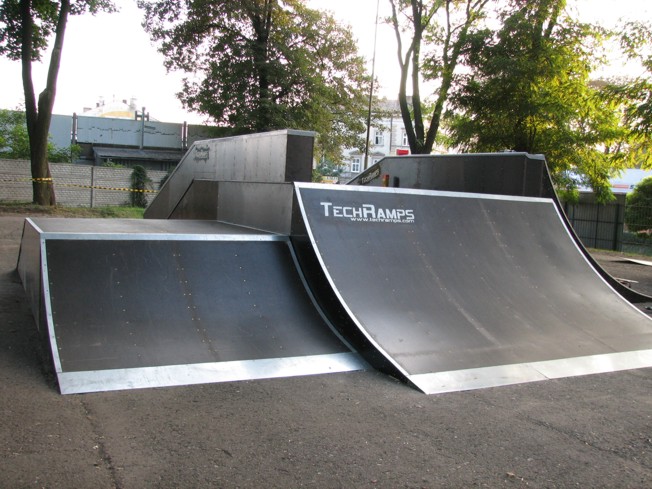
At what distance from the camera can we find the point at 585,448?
3.66 meters

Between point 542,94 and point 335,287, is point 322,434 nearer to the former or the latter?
point 335,287

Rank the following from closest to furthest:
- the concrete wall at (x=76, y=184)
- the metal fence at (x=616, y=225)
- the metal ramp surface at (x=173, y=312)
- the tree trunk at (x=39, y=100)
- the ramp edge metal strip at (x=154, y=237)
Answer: the metal ramp surface at (x=173, y=312) < the ramp edge metal strip at (x=154, y=237) < the tree trunk at (x=39, y=100) < the metal fence at (x=616, y=225) < the concrete wall at (x=76, y=184)

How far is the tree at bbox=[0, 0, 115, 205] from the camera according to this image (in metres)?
20.7

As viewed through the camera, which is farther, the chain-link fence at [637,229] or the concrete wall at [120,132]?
the concrete wall at [120,132]

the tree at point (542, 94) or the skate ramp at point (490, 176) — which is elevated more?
the tree at point (542, 94)

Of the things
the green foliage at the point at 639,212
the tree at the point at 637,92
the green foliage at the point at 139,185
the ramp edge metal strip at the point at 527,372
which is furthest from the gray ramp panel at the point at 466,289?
the green foliage at the point at 139,185

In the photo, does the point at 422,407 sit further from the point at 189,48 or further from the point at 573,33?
the point at 189,48

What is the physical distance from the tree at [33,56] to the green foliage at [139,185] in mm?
7817

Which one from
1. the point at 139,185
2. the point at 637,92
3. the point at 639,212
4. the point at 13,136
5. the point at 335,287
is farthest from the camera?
the point at 13,136

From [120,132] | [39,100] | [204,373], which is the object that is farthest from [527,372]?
[120,132]

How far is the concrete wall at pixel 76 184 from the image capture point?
25.8 meters

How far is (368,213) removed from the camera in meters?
6.76

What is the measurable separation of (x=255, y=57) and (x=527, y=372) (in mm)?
25712

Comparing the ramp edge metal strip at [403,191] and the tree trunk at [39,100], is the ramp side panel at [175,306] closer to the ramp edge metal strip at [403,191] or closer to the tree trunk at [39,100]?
the ramp edge metal strip at [403,191]
